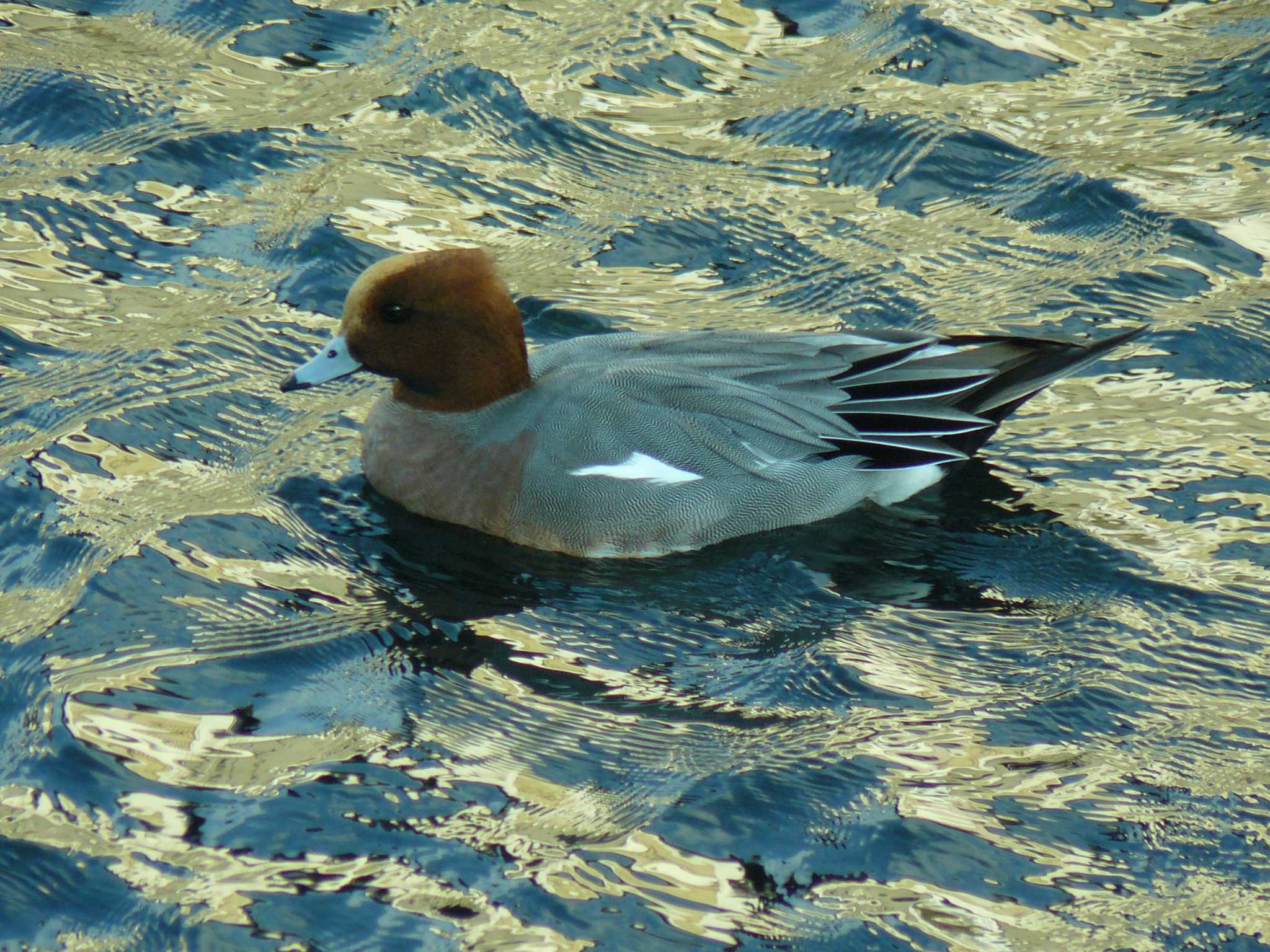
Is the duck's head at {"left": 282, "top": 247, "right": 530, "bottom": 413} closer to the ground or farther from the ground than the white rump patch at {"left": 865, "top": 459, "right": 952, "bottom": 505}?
farther from the ground

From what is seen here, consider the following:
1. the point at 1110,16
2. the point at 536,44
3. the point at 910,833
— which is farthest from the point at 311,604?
the point at 1110,16

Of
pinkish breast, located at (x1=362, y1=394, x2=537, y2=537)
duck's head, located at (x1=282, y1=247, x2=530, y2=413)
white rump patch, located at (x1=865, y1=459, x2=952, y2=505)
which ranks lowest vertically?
pinkish breast, located at (x1=362, y1=394, x2=537, y2=537)

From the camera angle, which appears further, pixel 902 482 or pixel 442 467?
pixel 902 482

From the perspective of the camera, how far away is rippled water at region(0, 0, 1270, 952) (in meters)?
4.49

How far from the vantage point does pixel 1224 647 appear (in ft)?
17.6

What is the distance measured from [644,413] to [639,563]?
0.54 metres

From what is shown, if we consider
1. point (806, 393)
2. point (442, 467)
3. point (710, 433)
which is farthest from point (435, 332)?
point (806, 393)

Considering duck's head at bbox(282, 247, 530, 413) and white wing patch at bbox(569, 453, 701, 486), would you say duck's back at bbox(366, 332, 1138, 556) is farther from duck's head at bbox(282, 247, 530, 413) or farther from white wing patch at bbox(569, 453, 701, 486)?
duck's head at bbox(282, 247, 530, 413)

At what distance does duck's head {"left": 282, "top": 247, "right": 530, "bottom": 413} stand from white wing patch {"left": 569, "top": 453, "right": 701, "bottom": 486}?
0.50m

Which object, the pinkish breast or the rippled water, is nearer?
the rippled water

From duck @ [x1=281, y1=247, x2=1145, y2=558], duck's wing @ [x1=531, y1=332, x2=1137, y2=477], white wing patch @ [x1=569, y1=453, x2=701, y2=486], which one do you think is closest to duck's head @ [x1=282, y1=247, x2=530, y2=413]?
duck @ [x1=281, y1=247, x2=1145, y2=558]

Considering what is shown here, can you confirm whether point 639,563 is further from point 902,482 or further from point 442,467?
point 902,482

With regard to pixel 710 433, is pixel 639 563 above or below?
below

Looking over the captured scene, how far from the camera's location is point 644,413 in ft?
19.6
